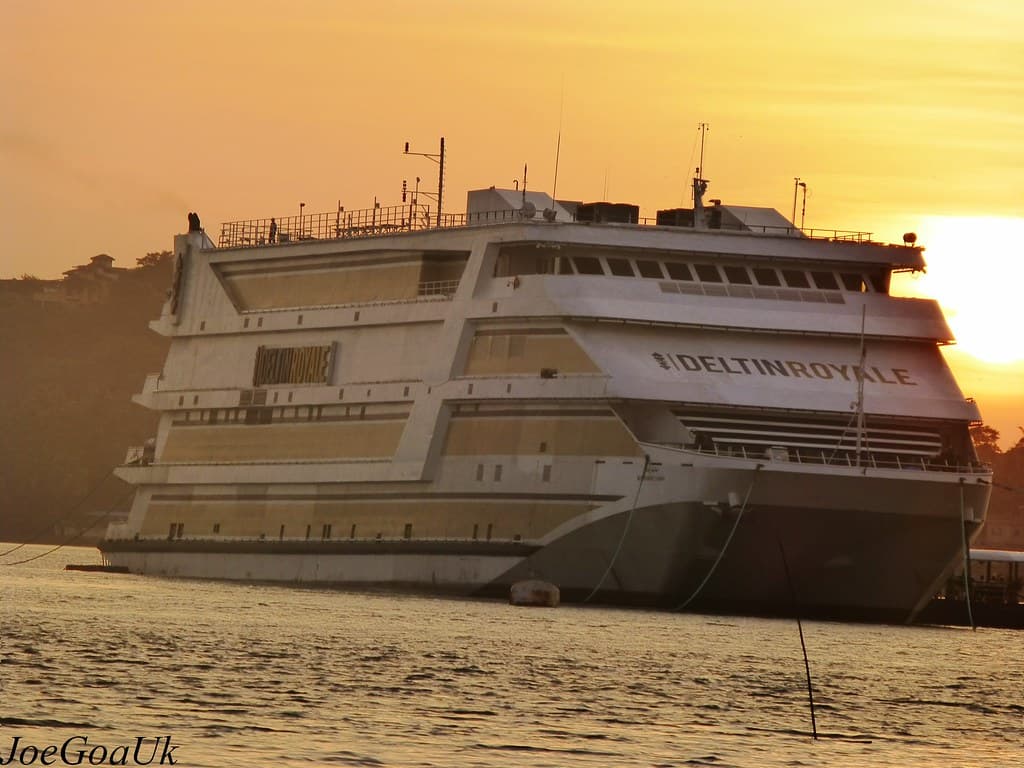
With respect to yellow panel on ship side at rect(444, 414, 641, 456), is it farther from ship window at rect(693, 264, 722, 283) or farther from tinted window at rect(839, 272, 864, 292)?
tinted window at rect(839, 272, 864, 292)

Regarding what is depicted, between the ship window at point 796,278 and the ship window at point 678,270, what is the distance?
2809 millimetres

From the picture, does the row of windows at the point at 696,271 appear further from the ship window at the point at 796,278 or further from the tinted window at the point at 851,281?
the tinted window at the point at 851,281

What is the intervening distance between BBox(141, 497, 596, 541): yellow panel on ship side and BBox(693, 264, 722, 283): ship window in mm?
7738

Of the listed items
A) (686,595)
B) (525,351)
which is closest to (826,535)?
(686,595)

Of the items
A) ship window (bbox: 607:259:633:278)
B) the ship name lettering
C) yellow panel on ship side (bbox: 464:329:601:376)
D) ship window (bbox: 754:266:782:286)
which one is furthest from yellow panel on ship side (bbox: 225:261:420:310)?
the ship name lettering

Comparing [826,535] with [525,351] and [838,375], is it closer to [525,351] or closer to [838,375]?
[838,375]

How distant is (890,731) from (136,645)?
15055mm

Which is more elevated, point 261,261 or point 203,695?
point 261,261

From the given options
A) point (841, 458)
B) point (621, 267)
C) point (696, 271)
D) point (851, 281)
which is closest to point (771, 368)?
point (841, 458)

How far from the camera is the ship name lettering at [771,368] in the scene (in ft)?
214

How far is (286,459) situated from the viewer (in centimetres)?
7738

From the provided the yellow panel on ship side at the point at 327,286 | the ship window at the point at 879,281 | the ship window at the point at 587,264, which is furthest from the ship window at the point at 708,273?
the yellow panel on ship side at the point at 327,286

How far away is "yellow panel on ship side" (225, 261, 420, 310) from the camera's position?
7425 centimetres

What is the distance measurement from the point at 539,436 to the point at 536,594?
171 inches
